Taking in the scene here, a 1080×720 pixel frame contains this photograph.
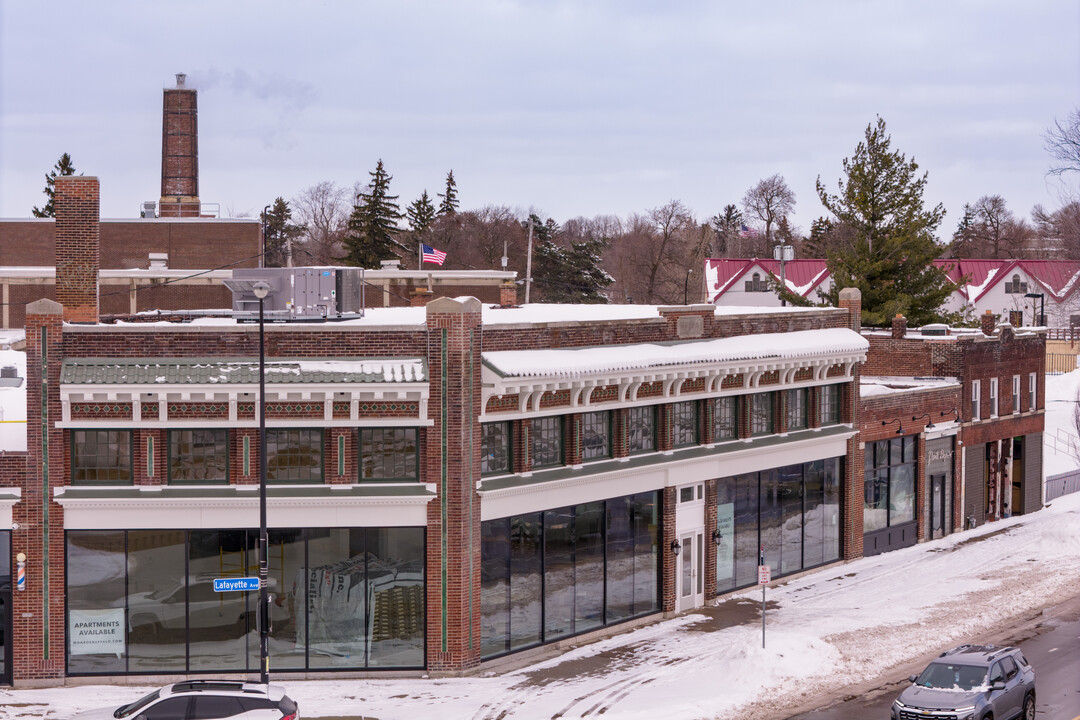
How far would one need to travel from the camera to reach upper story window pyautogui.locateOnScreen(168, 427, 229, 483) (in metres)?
26.1

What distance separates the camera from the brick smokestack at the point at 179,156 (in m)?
68.2

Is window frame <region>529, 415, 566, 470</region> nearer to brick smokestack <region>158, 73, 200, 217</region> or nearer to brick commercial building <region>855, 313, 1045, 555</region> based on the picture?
brick commercial building <region>855, 313, 1045, 555</region>

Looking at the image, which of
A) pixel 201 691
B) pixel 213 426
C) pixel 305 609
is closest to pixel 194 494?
pixel 213 426

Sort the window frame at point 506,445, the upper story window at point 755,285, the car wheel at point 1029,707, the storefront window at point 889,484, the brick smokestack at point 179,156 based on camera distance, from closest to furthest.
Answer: the car wheel at point 1029,707 → the window frame at point 506,445 → the storefront window at point 889,484 → the brick smokestack at point 179,156 → the upper story window at point 755,285

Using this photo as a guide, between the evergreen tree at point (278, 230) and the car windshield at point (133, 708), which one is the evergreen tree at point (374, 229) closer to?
the evergreen tree at point (278, 230)

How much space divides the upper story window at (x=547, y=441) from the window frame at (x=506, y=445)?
766 mm

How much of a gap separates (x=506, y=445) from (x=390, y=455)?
3061 millimetres

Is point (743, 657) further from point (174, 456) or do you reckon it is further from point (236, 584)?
point (174, 456)

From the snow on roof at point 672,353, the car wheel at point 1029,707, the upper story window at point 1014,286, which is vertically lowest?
the car wheel at point 1029,707

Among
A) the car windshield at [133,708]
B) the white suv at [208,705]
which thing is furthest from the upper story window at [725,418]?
the car windshield at [133,708]

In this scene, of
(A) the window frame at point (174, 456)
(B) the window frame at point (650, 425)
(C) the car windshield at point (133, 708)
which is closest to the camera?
(C) the car windshield at point (133, 708)

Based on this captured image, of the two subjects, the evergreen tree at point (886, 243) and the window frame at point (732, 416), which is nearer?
the window frame at point (732, 416)

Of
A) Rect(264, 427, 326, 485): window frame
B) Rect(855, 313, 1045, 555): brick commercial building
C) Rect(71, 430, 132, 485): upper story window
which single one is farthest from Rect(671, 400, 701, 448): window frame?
Rect(71, 430, 132, 485): upper story window

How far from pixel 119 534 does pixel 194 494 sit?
6.14 ft
